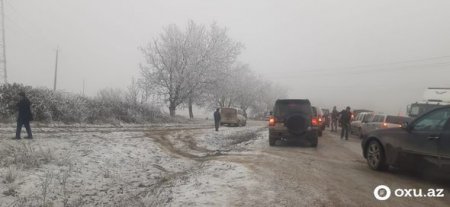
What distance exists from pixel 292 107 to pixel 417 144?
8.66 meters

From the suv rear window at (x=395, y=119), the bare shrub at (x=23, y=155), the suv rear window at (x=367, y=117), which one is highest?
the suv rear window at (x=367, y=117)

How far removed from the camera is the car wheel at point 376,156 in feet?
32.9

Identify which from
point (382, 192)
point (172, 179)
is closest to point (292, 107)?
point (172, 179)

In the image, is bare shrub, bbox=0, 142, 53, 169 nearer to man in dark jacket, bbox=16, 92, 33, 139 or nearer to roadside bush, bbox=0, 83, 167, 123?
man in dark jacket, bbox=16, 92, 33, 139

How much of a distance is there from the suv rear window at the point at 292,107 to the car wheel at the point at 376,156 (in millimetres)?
6716

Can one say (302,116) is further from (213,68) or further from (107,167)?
(213,68)

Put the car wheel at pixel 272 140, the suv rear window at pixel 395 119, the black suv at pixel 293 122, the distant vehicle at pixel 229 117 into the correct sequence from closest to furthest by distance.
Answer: the black suv at pixel 293 122 → the car wheel at pixel 272 140 → the suv rear window at pixel 395 119 → the distant vehicle at pixel 229 117

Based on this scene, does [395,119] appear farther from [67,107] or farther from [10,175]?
[67,107]

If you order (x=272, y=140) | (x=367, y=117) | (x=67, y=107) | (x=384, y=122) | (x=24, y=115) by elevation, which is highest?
(x=67, y=107)

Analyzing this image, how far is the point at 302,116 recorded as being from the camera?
17.0 m

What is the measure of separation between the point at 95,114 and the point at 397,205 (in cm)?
2551

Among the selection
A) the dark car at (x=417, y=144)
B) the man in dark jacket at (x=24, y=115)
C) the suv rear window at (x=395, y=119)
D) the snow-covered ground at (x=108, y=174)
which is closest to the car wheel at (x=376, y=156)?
the dark car at (x=417, y=144)

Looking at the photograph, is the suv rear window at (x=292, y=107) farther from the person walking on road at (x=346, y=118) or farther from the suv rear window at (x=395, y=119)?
the suv rear window at (x=395, y=119)

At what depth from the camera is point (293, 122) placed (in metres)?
16.9
